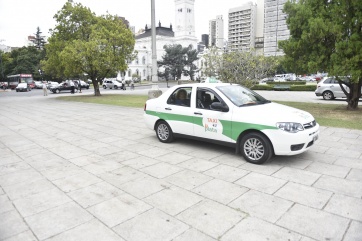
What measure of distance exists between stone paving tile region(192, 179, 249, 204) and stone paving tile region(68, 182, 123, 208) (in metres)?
1.32

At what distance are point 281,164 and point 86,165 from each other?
4026 millimetres

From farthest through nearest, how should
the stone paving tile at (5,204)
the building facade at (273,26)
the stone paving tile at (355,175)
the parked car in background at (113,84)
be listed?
the building facade at (273,26), the parked car in background at (113,84), the stone paving tile at (355,175), the stone paving tile at (5,204)

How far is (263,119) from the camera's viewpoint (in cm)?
515

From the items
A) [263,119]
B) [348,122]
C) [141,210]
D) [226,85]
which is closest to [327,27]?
[348,122]

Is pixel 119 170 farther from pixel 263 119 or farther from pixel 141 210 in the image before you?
pixel 263 119

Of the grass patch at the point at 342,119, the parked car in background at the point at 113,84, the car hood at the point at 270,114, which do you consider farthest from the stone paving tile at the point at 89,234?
the parked car in background at the point at 113,84

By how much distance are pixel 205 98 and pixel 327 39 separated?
27.9 ft

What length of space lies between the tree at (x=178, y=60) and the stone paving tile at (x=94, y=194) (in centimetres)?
7129

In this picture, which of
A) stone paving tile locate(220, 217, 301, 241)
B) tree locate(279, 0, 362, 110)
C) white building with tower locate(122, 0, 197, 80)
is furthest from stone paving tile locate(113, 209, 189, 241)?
white building with tower locate(122, 0, 197, 80)

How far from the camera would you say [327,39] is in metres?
11.6

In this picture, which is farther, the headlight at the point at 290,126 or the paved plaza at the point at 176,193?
the headlight at the point at 290,126

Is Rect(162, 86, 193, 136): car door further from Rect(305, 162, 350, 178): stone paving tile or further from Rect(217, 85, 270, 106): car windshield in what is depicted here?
Rect(305, 162, 350, 178): stone paving tile

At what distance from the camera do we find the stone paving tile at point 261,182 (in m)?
4.22

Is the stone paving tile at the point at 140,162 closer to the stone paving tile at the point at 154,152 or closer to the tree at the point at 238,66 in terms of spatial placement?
the stone paving tile at the point at 154,152
